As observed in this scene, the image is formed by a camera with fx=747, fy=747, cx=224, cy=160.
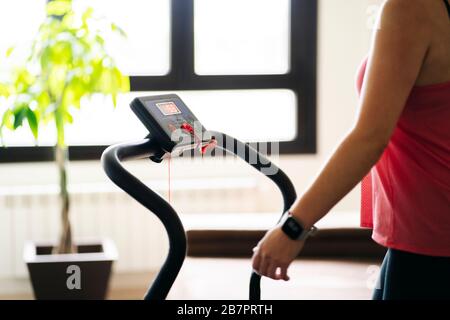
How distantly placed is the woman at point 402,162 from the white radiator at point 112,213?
7.87 ft

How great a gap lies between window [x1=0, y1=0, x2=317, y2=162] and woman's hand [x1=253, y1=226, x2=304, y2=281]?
270 centimetres

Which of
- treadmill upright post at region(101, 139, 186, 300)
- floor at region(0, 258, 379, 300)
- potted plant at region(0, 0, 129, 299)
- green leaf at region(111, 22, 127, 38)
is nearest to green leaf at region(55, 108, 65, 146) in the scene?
potted plant at region(0, 0, 129, 299)

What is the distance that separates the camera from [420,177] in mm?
1168

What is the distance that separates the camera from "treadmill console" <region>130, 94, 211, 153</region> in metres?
1.20

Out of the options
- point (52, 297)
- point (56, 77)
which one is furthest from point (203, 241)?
point (56, 77)

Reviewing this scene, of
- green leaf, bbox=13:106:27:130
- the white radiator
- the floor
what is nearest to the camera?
the floor

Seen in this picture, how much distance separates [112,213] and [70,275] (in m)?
0.53

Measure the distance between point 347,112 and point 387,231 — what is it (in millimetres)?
2713

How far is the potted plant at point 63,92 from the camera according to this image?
3.04 metres

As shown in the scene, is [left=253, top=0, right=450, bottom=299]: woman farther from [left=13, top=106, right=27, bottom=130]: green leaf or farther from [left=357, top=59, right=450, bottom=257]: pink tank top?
[left=13, top=106, right=27, bottom=130]: green leaf

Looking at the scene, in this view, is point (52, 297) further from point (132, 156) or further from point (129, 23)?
point (132, 156)

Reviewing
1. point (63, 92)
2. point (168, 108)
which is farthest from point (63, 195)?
point (168, 108)

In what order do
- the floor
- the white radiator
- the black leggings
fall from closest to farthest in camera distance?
the black leggings → the floor → the white radiator

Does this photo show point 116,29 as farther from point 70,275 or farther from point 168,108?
point 168,108
